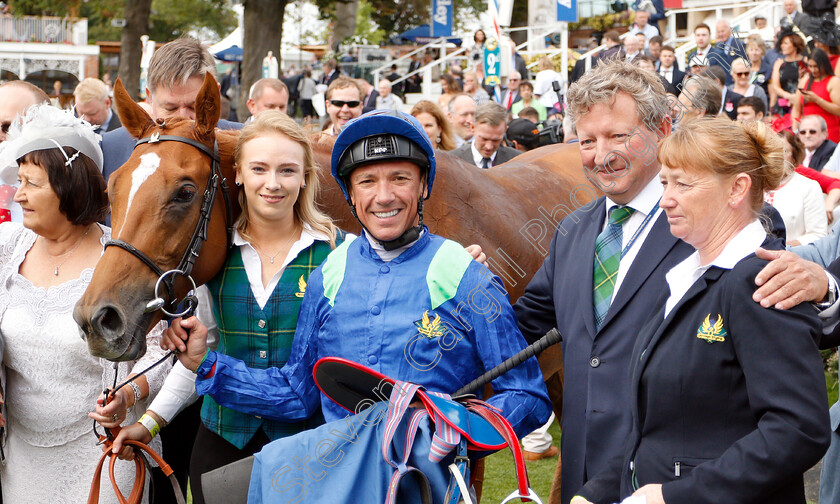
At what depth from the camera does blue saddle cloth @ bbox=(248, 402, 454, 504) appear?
2.05m

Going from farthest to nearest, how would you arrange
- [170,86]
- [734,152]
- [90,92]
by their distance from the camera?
[90,92] → [170,86] → [734,152]

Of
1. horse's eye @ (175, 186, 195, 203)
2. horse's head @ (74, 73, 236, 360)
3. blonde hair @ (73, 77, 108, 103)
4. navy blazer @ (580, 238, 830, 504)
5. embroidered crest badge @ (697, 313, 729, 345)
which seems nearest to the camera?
navy blazer @ (580, 238, 830, 504)

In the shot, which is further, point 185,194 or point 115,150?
point 115,150

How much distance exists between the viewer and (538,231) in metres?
4.49

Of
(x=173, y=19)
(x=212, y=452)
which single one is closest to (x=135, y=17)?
(x=212, y=452)

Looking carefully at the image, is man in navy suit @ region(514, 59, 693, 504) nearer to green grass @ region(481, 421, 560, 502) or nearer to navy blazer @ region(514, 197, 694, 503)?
navy blazer @ region(514, 197, 694, 503)

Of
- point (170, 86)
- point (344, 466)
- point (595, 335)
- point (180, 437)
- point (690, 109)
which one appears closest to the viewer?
point (344, 466)

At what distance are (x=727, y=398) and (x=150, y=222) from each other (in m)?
1.88

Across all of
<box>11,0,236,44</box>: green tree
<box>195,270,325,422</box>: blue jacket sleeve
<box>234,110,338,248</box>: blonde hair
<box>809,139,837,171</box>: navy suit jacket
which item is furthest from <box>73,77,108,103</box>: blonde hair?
<box>11,0,236,44</box>: green tree

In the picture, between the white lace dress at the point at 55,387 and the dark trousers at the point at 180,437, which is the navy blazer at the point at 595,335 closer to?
the white lace dress at the point at 55,387

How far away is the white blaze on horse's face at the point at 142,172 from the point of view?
2.74 m

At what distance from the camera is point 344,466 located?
6.88 feet

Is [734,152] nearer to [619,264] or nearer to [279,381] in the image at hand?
[619,264]

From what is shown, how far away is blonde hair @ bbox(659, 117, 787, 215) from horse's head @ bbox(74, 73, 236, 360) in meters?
1.65
